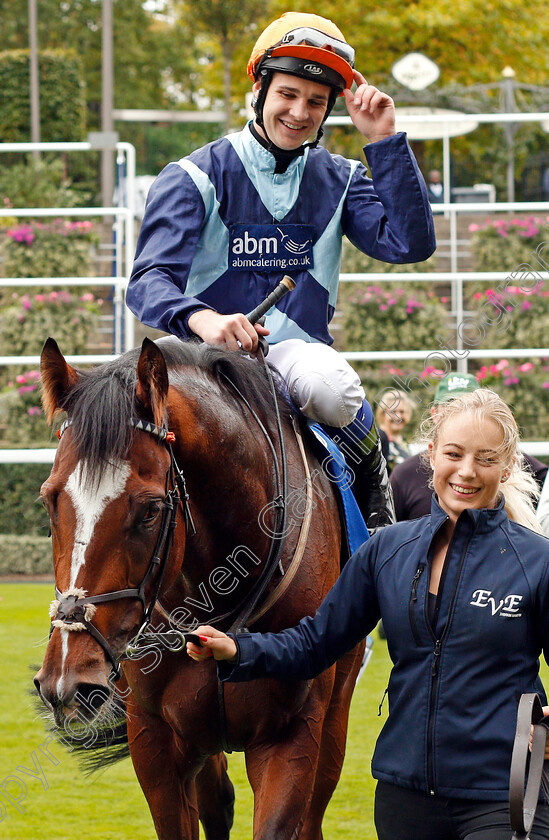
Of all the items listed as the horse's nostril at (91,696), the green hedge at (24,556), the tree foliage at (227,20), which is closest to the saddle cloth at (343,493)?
the horse's nostril at (91,696)

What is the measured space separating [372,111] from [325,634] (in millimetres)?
1352

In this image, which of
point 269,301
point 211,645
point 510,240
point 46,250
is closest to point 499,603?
point 211,645

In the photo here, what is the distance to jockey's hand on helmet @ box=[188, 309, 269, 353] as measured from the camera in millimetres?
2461

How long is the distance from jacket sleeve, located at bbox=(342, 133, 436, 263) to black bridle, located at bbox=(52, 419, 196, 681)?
1.03m

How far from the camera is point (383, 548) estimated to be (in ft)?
7.58

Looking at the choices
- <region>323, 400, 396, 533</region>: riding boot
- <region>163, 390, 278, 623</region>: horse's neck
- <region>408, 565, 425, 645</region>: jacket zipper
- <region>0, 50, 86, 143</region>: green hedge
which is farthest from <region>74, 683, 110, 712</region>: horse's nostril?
<region>0, 50, 86, 143</region>: green hedge

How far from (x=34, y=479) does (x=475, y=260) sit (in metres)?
4.56

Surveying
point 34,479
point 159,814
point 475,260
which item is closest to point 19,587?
point 34,479

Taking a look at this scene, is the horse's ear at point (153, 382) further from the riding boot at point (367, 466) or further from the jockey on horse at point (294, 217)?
the riding boot at point (367, 466)

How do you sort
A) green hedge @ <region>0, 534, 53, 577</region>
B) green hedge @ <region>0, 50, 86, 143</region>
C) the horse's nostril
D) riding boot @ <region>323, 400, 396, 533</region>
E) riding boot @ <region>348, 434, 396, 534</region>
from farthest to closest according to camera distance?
green hedge @ <region>0, 50, 86, 143</region> → green hedge @ <region>0, 534, 53, 577</region> → riding boot @ <region>348, 434, 396, 534</region> → riding boot @ <region>323, 400, 396, 533</region> → the horse's nostril

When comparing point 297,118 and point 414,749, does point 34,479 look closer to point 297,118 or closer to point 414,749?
point 297,118

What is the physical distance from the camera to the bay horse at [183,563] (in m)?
1.97

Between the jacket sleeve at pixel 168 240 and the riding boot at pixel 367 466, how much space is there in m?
0.60

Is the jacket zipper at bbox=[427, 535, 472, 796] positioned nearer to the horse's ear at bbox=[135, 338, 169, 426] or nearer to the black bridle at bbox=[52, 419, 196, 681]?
the black bridle at bbox=[52, 419, 196, 681]
